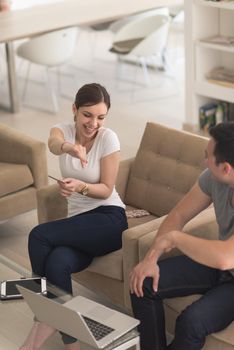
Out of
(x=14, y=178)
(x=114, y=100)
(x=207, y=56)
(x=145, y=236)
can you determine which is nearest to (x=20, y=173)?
(x=14, y=178)

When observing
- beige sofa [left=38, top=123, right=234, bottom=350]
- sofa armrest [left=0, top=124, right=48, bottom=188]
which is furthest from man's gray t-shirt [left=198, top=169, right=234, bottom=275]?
sofa armrest [left=0, top=124, right=48, bottom=188]

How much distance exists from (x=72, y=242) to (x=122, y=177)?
2.24 ft

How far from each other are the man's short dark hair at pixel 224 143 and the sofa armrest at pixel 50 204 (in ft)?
4.03

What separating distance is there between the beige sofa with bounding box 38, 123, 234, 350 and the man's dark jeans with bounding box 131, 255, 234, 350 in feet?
0.85

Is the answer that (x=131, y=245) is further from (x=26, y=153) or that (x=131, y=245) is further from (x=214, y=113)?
(x=214, y=113)

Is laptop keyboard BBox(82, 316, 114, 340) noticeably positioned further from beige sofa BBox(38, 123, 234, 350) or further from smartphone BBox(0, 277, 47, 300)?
beige sofa BBox(38, 123, 234, 350)

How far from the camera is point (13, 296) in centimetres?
381

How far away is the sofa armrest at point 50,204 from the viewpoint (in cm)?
419

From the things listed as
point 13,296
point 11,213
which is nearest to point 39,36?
point 11,213

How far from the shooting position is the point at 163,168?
13.9 ft

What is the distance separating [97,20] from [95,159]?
12.0 feet

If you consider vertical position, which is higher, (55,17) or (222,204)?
(222,204)

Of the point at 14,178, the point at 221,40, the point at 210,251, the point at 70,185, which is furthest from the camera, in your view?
the point at 221,40

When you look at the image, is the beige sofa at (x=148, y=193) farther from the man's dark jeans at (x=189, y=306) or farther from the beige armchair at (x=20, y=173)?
the beige armchair at (x=20, y=173)
